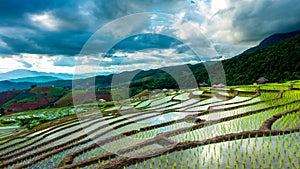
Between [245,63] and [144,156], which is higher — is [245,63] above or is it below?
above

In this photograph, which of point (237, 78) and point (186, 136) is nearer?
point (186, 136)

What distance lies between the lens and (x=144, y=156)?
207 inches

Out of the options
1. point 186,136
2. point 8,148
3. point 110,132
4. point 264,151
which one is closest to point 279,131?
point 264,151

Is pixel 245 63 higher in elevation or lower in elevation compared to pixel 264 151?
higher

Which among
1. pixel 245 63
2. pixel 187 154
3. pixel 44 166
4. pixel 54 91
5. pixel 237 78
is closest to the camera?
pixel 187 154

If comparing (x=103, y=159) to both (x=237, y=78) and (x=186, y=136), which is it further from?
(x=237, y=78)

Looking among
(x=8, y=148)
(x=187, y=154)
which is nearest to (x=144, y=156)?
(x=187, y=154)

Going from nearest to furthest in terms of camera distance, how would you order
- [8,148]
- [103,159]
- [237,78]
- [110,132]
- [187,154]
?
[187,154] → [103,159] → [110,132] → [8,148] → [237,78]

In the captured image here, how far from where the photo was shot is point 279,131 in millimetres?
6105

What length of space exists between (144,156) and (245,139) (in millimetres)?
2672

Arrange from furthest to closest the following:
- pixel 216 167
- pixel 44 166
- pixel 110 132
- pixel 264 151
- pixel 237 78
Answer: pixel 237 78 → pixel 110 132 → pixel 44 166 → pixel 264 151 → pixel 216 167

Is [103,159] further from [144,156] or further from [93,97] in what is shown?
[93,97]

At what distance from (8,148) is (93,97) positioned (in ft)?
103

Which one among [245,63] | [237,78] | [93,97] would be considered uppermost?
[245,63]
